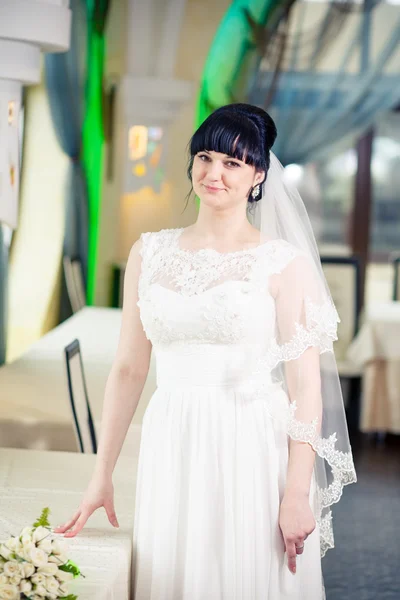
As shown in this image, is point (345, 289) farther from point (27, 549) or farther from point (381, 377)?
point (27, 549)

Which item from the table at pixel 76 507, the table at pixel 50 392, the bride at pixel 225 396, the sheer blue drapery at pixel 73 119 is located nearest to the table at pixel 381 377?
the table at pixel 50 392

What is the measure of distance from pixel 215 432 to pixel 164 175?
5498mm

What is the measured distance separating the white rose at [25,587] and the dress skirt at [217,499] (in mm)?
354

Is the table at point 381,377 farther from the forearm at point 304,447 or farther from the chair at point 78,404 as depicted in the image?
the forearm at point 304,447

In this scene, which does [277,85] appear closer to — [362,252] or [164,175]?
[164,175]

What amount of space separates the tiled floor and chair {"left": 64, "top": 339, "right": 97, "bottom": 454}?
95 cm

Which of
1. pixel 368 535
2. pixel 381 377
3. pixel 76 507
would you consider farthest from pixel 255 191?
pixel 381 377

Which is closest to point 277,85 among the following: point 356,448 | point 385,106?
point 385,106

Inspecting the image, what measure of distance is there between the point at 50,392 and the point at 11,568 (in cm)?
233

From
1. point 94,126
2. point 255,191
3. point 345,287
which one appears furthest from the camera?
point 94,126

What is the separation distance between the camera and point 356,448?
5285mm

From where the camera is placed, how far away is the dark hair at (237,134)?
167 cm

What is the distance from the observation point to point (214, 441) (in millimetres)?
1731

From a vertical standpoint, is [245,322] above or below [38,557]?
above
